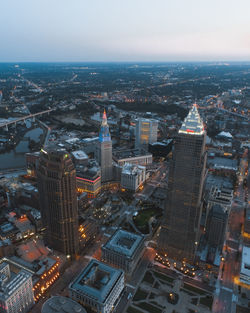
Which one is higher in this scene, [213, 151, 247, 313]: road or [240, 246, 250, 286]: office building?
[240, 246, 250, 286]: office building

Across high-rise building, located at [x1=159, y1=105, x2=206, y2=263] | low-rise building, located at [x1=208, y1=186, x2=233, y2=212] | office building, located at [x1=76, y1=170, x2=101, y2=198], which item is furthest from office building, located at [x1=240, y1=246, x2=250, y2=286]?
office building, located at [x1=76, y1=170, x2=101, y2=198]

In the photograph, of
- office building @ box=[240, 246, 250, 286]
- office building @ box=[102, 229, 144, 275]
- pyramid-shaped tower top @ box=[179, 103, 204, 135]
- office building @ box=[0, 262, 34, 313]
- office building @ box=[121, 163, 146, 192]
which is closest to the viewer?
office building @ box=[0, 262, 34, 313]

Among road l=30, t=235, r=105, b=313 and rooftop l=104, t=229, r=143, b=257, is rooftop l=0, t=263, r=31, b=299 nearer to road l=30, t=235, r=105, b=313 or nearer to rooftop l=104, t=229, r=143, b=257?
road l=30, t=235, r=105, b=313

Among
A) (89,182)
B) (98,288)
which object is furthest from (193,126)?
(89,182)

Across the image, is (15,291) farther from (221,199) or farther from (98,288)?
(221,199)

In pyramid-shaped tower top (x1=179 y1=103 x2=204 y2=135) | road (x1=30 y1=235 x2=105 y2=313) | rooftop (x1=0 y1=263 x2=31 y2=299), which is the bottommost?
road (x1=30 y1=235 x2=105 y2=313)

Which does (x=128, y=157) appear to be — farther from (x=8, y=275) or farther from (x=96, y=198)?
(x=8, y=275)
